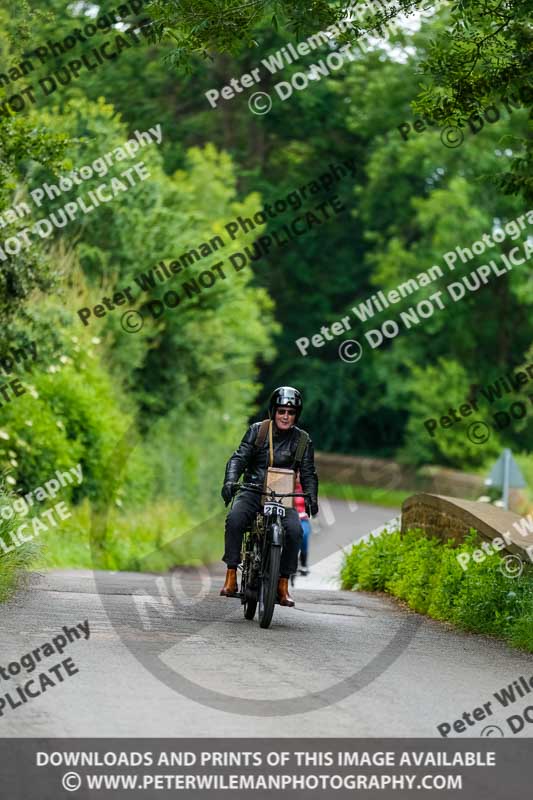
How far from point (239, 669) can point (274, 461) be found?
10.5ft

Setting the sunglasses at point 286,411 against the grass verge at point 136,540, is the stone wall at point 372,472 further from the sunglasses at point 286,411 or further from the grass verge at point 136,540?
the sunglasses at point 286,411

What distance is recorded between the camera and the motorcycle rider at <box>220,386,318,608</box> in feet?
40.7

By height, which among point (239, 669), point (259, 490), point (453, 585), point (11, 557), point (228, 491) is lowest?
point (453, 585)

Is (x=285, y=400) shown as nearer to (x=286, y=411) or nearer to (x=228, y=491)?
(x=286, y=411)

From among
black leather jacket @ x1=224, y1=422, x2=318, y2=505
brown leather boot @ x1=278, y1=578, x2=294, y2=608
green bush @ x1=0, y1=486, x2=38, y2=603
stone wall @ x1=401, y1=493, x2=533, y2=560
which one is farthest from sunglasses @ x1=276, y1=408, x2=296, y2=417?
green bush @ x1=0, y1=486, x2=38, y2=603

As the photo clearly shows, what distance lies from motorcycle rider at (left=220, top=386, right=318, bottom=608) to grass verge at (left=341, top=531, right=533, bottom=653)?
1844 millimetres

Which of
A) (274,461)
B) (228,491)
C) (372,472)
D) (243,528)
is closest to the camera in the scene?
(228,491)

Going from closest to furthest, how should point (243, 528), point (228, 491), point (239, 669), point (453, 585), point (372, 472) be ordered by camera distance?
point (239, 669)
point (228, 491)
point (243, 528)
point (453, 585)
point (372, 472)

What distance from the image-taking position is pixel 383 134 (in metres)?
54.7

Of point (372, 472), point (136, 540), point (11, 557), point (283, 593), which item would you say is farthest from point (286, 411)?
point (372, 472)

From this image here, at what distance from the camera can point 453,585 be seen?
45.6 feet

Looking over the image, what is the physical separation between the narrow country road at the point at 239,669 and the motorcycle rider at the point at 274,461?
24.4 inches

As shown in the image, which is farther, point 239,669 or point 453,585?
point 453,585

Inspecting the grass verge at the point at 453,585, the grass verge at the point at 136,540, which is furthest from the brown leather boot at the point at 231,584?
the grass verge at the point at 136,540
